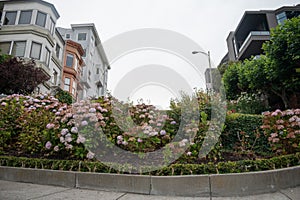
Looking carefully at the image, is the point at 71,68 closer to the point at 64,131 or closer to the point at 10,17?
the point at 10,17

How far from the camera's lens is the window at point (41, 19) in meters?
13.6

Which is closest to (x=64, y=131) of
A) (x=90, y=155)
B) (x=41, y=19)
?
(x=90, y=155)

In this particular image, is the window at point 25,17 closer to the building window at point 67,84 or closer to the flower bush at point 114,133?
the building window at point 67,84

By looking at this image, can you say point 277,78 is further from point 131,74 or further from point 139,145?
point 139,145

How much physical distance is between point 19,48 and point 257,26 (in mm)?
20335

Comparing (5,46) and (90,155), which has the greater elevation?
(5,46)

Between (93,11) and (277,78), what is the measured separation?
9141mm

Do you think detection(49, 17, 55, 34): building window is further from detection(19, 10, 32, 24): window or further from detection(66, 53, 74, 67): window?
detection(66, 53, 74, 67): window

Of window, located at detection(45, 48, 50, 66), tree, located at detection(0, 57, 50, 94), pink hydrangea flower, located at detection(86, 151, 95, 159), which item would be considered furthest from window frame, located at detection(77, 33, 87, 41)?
pink hydrangea flower, located at detection(86, 151, 95, 159)

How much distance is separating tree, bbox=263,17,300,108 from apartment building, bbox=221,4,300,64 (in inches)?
257

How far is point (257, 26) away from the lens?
18.0 m

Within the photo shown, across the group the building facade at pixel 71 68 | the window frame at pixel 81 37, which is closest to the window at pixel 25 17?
the building facade at pixel 71 68

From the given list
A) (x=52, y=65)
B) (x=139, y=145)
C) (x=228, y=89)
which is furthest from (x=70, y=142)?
(x=52, y=65)

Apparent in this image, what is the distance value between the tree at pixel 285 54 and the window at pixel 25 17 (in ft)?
50.9
